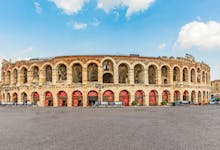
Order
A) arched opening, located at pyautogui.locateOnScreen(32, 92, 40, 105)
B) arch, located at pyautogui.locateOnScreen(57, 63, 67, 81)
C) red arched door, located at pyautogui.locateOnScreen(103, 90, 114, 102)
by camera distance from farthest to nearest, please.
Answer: arch, located at pyautogui.locateOnScreen(57, 63, 67, 81) → arched opening, located at pyautogui.locateOnScreen(32, 92, 40, 105) → red arched door, located at pyautogui.locateOnScreen(103, 90, 114, 102)

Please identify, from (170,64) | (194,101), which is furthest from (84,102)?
(194,101)

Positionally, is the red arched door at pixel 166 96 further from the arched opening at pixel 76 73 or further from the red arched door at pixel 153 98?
the arched opening at pixel 76 73

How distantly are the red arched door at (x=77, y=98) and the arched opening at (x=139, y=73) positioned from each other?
1364 cm

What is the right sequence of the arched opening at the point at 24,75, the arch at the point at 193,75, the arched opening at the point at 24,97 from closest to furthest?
the arched opening at the point at 24,97 < the arched opening at the point at 24,75 < the arch at the point at 193,75

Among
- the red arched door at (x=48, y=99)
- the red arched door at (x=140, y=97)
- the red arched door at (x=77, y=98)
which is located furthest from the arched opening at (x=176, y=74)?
the red arched door at (x=48, y=99)

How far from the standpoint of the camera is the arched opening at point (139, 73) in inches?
1806

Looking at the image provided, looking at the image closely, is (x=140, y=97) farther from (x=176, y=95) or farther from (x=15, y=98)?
(x=15, y=98)

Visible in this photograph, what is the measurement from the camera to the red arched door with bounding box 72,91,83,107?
1688 inches

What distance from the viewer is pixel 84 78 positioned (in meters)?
42.6

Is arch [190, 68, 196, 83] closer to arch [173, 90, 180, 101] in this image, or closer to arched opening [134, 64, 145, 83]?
arch [173, 90, 180, 101]

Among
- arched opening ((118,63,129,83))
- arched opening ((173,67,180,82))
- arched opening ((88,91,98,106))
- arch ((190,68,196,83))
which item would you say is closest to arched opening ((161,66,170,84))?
arched opening ((173,67,180,82))

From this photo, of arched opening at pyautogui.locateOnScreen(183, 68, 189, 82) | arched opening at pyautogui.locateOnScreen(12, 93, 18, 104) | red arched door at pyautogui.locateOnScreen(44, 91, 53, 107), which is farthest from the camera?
arched opening at pyautogui.locateOnScreen(183, 68, 189, 82)

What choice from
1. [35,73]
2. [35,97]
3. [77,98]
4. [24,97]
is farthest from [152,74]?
[24,97]

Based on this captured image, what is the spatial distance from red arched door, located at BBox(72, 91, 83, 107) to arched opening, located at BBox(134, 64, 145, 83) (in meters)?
13.6
